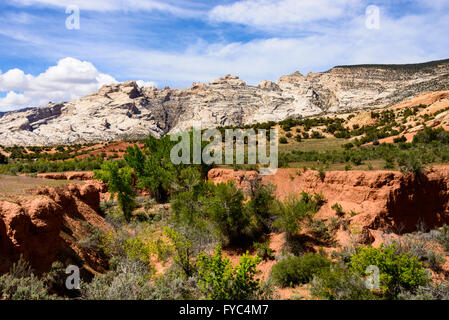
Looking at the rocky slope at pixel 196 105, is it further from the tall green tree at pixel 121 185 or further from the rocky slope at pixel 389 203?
the tall green tree at pixel 121 185

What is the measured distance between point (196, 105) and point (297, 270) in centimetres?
16489

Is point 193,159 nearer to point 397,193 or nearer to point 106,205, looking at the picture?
point 106,205

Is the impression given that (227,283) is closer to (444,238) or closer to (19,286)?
(19,286)

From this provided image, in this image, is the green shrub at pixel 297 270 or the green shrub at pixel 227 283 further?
the green shrub at pixel 297 270

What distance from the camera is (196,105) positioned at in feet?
552

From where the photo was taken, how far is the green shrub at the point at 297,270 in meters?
Result: 10.3

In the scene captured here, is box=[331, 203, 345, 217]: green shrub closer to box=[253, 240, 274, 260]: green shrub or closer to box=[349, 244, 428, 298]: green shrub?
box=[253, 240, 274, 260]: green shrub

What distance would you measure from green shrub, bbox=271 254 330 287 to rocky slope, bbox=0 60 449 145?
105894mm

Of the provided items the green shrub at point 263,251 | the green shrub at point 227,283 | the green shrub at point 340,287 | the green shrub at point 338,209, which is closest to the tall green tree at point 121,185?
the green shrub at point 263,251

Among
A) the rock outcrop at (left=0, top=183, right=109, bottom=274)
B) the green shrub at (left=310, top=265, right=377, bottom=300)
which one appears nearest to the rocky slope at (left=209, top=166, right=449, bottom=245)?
the green shrub at (left=310, top=265, right=377, bottom=300)

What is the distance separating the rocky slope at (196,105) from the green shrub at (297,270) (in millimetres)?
105894
